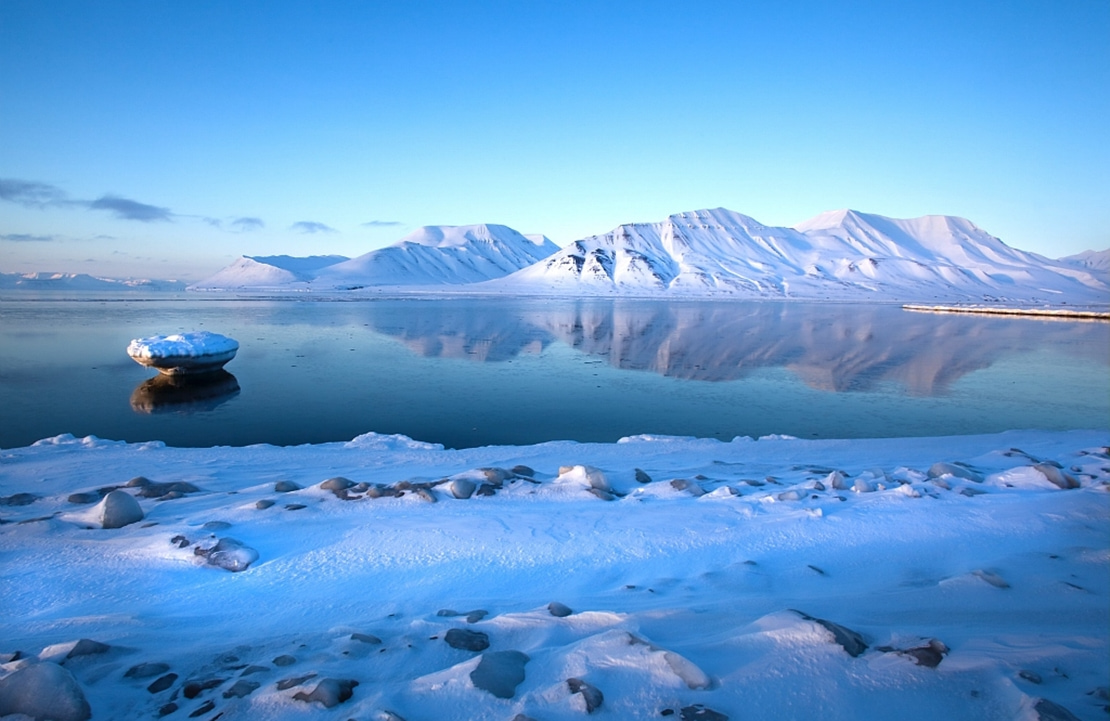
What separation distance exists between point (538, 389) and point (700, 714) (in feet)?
35.7

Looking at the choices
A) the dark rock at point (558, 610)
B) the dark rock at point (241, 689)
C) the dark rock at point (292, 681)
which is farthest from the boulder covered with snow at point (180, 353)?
the dark rock at point (558, 610)

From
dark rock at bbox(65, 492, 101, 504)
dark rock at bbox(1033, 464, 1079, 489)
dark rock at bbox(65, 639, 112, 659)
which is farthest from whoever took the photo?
dark rock at bbox(1033, 464, 1079, 489)

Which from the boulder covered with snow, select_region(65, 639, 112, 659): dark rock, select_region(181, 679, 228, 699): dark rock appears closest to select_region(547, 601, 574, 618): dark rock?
select_region(181, 679, 228, 699): dark rock

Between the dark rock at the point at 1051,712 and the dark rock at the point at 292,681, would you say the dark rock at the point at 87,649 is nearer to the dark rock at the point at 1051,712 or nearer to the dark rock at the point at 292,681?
the dark rock at the point at 292,681

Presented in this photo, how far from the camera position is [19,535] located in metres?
4.36

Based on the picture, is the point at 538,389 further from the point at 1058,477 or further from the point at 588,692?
the point at 588,692

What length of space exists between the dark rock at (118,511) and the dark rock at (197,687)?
2728mm

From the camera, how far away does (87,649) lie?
282 centimetres

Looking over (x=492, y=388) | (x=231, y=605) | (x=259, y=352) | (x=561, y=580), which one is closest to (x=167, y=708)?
(x=231, y=605)

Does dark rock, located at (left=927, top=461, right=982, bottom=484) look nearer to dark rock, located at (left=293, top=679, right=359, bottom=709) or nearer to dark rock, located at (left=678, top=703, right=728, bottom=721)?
dark rock, located at (left=678, top=703, right=728, bottom=721)

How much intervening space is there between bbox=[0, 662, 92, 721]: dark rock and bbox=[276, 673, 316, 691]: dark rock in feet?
2.57

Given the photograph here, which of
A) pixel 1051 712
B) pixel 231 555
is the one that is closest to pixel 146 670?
pixel 231 555

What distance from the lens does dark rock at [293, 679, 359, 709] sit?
2.37 meters

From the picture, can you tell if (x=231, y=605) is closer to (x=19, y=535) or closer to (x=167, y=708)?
(x=167, y=708)
